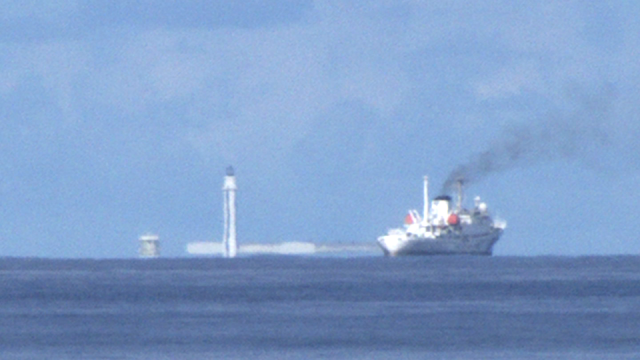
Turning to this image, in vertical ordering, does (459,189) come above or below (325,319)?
above

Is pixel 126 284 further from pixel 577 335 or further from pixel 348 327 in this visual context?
pixel 577 335

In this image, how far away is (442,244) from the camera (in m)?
156

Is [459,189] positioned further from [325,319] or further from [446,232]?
[325,319]

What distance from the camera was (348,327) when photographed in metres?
60.2

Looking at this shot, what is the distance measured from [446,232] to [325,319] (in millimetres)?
89720

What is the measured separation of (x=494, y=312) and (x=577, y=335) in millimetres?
12281

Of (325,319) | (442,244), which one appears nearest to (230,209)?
(442,244)

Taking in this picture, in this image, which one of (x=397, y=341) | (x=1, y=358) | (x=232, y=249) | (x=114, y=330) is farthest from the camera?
(x=232, y=249)

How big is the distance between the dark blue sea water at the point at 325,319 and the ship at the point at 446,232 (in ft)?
155

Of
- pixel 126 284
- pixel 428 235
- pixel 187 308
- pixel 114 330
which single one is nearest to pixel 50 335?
pixel 114 330

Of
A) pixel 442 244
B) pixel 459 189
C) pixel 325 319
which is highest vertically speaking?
pixel 459 189

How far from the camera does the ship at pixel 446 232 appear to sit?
15500 centimetres

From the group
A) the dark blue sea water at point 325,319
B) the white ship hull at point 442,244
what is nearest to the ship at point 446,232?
the white ship hull at point 442,244

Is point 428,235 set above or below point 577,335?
above
